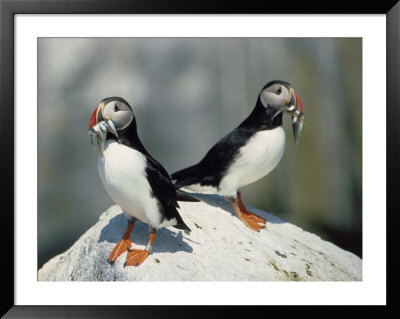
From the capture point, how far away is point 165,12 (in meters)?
2.40

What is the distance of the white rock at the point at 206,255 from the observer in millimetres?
2395

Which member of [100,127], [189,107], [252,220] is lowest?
[252,220]

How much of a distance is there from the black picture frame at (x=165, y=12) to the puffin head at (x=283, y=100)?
0.38 metres

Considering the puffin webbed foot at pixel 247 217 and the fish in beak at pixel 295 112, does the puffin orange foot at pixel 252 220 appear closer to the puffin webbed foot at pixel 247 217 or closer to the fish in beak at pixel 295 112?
the puffin webbed foot at pixel 247 217

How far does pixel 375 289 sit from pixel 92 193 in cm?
156

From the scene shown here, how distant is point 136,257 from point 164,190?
1.19 feet

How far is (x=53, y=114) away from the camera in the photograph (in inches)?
98.5

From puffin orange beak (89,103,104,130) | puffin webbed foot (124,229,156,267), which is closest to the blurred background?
puffin orange beak (89,103,104,130)

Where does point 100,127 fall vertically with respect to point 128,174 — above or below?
above

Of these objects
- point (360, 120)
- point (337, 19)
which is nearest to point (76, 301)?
point (360, 120)

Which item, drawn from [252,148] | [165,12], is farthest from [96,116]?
[252,148]

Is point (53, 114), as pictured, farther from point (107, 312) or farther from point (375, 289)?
point (375, 289)

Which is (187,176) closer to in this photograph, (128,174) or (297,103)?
(128,174)

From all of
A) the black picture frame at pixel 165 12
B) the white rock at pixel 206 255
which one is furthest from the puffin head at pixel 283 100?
the white rock at pixel 206 255
